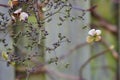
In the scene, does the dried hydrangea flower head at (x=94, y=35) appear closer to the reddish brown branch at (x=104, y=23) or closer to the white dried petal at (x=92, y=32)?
the white dried petal at (x=92, y=32)

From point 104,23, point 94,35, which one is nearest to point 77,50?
A: point 104,23

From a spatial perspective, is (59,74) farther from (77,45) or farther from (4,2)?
(4,2)

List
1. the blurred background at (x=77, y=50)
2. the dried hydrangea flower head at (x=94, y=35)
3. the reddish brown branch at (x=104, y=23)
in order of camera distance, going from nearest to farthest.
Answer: the dried hydrangea flower head at (x=94, y=35) < the blurred background at (x=77, y=50) < the reddish brown branch at (x=104, y=23)

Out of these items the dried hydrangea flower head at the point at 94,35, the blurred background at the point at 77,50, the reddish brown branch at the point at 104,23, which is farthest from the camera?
the reddish brown branch at the point at 104,23

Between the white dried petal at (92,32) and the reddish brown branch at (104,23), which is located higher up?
the reddish brown branch at (104,23)

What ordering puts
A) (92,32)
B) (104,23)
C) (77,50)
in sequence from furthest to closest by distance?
(104,23), (77,50), (92,32)

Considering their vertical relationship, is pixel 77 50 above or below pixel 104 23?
below

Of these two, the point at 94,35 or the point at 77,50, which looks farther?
the point at 77,50

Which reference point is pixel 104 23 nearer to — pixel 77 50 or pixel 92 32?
pixel 77 50

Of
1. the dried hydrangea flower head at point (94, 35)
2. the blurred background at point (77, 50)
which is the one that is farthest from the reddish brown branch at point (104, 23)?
the dried hydrangea flower head at point (94, 35)

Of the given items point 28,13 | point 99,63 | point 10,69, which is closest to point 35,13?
point 28,13
